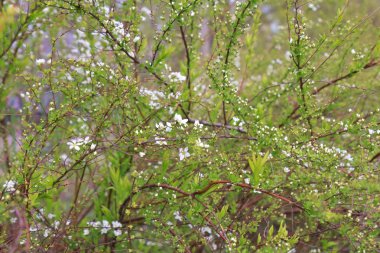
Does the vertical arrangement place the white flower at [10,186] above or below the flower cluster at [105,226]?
above

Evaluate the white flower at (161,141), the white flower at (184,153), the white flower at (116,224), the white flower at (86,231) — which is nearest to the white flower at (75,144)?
the white flower at (161,141)

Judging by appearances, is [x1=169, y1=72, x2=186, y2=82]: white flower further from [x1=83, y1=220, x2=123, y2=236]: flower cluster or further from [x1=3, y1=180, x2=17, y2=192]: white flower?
[x1=3, y1=180, x2=17, y2=192]: white flower

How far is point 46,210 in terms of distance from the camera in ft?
12.4

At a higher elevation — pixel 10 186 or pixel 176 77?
pixel 176 77

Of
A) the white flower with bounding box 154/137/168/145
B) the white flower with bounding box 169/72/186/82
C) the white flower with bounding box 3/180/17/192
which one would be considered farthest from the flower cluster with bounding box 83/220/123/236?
the white flower with bounding box 169/72/186/82

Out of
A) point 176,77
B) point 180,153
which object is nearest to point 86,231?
point 180,153

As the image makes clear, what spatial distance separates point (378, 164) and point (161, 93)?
62.5 inches

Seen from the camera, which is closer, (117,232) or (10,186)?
(10,186)

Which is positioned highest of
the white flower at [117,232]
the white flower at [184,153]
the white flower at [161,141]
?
the white flower at [161,141]

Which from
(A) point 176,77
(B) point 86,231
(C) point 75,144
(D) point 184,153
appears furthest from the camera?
(B) point 86,231

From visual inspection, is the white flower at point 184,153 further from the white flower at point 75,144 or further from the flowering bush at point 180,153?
the white flower at point 75,144

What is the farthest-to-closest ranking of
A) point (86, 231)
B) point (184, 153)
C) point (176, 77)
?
point (86, 231), point (176, 77), point (184, 153)

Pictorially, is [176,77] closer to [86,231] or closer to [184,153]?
[184,153]

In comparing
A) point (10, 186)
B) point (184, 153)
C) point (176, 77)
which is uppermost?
point (176, 77)
